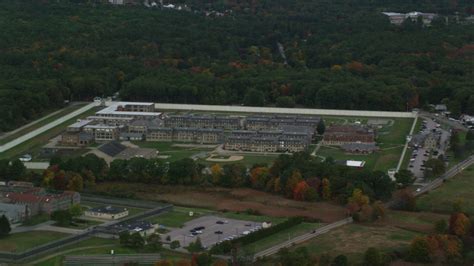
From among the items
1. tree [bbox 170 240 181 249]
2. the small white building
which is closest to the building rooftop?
the small white building

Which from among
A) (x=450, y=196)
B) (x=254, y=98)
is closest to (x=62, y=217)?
(x=450, y=196)

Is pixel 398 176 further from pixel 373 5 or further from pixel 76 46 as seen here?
pixel 373 5

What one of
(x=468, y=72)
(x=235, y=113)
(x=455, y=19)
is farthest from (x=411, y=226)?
(x=455, y=19)

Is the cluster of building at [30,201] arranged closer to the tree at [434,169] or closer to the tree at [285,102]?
the tree at [434,169]

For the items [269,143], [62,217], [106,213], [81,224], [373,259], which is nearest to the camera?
[373,259]

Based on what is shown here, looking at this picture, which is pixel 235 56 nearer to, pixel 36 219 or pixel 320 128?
pixel 320 128

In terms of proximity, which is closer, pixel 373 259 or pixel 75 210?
pixel 373 259

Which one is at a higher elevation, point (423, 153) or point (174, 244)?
point (423, 153)

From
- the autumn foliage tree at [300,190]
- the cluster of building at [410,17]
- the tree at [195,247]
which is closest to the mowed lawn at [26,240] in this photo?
the tree at [195,247]
